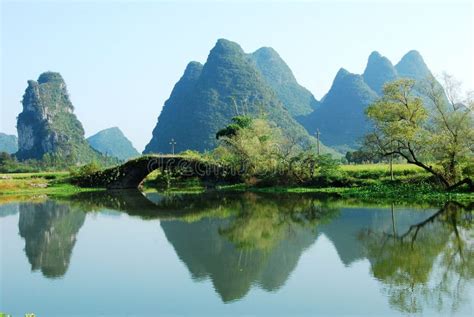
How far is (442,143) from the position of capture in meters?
22.9

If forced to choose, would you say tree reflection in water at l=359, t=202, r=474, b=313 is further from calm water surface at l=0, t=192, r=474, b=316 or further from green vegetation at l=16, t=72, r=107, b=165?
green vegetation at l=16, t=72, r=107, b=165

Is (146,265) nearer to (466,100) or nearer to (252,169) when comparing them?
(466,100)

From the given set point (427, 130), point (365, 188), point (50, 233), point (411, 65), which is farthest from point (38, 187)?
point (411, 65)

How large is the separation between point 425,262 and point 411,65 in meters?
160

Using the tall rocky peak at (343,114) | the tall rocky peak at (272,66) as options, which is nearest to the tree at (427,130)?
the tall rocky peak at (343,114)

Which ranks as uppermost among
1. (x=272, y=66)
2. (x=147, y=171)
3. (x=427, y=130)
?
(x=272, y=66)

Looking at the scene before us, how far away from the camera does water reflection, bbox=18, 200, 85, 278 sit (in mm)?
11000

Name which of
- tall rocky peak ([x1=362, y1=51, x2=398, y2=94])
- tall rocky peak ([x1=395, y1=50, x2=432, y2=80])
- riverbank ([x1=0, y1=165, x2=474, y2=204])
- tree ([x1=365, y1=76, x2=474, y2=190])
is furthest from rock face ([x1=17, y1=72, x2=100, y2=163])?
tall rocky peak ([x1=395, y1=50, x2=432, y2=80])

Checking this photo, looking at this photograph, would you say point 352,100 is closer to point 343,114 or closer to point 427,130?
point 343,114

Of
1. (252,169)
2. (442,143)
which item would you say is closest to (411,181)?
(442,143)

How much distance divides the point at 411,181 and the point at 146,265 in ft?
A: 62.7

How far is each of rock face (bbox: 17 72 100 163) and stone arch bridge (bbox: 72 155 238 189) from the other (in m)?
68.7

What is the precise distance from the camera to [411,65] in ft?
515

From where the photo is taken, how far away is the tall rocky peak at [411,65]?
152750 mm
